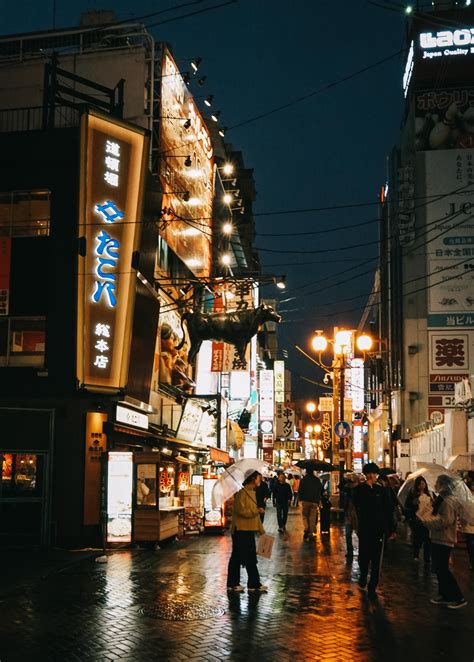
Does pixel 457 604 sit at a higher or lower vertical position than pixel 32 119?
lower

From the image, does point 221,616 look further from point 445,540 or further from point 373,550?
point 445,540

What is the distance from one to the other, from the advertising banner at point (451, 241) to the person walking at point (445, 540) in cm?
3726

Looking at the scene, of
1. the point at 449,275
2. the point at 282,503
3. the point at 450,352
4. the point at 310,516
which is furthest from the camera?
the point at 449,275

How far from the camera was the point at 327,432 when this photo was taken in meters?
42.2

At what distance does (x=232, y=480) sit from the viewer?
14.0 m

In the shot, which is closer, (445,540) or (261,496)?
(445,540)

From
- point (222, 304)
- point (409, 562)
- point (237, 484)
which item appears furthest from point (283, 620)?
point (222, 304)

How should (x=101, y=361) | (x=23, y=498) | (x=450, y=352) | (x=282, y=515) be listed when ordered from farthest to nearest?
(x=450, y=352)
(x=282, y=515)
(x=101, y=361)
(x=23, y=498)

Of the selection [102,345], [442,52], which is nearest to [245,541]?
[102,345]

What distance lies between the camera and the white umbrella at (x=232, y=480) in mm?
13828

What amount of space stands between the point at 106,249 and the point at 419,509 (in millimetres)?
10543

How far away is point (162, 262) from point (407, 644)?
738 inches

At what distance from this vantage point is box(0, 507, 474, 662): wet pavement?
26.3 ft

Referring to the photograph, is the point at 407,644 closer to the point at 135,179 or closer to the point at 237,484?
the point at 237,484
